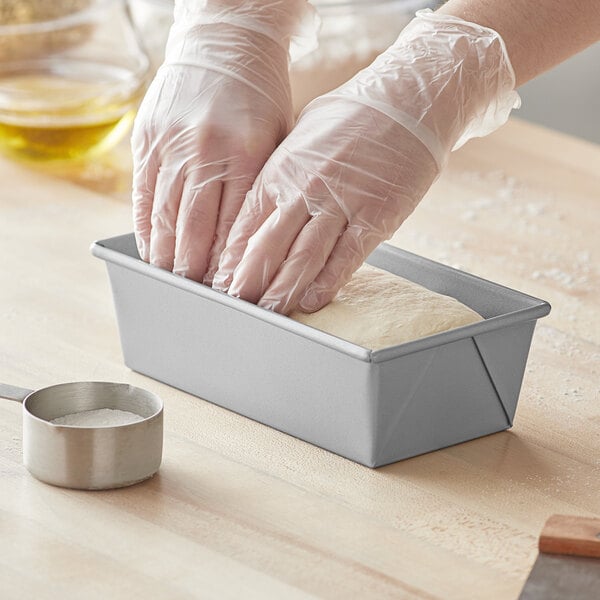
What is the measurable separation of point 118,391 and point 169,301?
0.14 metres

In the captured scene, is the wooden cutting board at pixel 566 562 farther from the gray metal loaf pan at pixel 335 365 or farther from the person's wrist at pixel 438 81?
the person's wrist at pixel 438 81

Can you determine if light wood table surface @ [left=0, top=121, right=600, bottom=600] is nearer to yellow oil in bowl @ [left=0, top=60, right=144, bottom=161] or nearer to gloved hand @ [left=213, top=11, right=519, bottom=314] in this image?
gloved hand @ [left=213, top=11, right=519, bottom=314]

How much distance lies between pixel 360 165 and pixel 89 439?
0.38 meters

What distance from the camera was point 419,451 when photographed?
1.12 metres

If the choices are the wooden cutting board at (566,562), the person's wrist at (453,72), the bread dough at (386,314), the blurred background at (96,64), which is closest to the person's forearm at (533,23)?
the person's wrist at (453,72)

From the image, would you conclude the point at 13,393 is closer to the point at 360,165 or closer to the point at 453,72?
the point at 360,165

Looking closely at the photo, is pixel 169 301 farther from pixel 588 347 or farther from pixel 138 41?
pixel 138 41

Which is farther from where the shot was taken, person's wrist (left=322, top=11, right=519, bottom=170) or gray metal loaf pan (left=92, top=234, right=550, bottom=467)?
person's wrist (left=322, top=11, right=519, bottom=170)

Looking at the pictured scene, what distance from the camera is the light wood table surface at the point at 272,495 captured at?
906mm

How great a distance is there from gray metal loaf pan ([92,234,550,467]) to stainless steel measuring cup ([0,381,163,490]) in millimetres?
122

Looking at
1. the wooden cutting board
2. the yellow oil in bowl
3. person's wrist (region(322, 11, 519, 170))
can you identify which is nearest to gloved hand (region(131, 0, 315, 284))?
person's wrist (region(322, 11, 519, 170))

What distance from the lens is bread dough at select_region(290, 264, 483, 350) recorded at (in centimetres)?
110

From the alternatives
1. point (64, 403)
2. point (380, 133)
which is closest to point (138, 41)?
point (380, 133)

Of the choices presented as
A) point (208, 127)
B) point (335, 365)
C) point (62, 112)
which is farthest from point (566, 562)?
point (62, 112)
